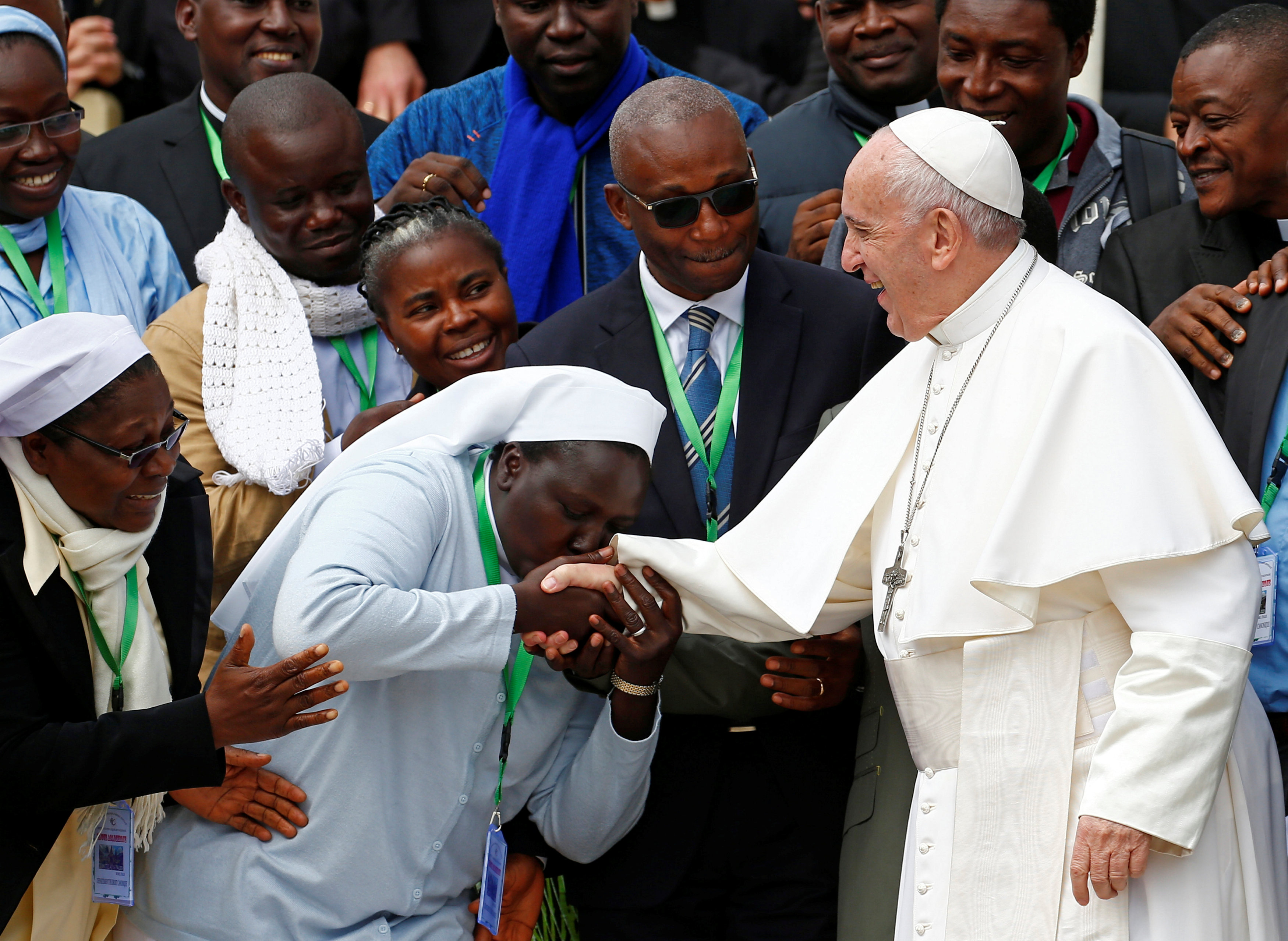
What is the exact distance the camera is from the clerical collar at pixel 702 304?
4238 millimetres

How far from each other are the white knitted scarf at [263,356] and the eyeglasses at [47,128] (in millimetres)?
544

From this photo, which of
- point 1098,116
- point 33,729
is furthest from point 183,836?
point 1098,116

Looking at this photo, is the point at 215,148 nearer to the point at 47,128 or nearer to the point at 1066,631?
the point at 47,128

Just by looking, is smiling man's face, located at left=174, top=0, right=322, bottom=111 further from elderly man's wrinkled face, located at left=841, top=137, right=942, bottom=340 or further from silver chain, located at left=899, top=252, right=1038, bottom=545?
silver chain, located at left=899, top=252, right=1038, bottom=545

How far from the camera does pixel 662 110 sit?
4238 mm

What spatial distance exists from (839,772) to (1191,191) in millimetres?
2200

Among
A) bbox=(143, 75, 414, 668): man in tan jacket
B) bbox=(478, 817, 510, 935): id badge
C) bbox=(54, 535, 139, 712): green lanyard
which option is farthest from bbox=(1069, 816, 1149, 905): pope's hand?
bbox=(143, 75, 414, 668): man in tan jacket

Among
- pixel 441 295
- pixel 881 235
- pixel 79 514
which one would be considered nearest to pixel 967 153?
pixel 881 235

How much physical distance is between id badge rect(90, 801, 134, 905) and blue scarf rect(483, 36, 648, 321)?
2238mm

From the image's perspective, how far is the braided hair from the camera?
4473 millimetres

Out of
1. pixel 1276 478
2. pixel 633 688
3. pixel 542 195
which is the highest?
pixel 542 195

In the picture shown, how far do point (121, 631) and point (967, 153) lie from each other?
223 cm

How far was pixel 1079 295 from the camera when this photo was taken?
3.21 m

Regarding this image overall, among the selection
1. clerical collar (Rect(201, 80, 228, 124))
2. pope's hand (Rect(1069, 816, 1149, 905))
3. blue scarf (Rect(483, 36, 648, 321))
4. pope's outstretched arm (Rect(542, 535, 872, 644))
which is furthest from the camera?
clerical collar (Rect(201, 80, 228, 124))
